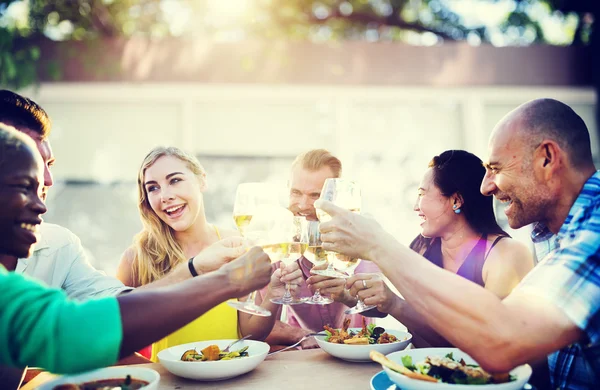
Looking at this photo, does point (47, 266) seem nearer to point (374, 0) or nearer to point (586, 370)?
point (586, 370)

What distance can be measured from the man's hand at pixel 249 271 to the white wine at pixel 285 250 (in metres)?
0.10

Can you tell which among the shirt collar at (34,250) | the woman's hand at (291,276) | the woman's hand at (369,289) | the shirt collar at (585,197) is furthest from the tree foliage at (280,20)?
the shirt collar at (585,197)

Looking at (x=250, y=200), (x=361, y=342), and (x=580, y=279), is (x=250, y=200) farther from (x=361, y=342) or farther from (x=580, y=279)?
(x=580, y=279)

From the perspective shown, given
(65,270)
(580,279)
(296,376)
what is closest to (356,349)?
(296,376)

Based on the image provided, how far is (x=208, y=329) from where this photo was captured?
2.80 m

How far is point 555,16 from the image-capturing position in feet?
30.4

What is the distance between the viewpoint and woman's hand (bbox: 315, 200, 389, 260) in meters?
1.65

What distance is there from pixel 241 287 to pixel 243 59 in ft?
16.9

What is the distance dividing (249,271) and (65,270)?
1.39m

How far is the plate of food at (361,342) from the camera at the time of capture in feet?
6.52

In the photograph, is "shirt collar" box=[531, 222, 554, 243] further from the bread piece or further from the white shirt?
the white shirt

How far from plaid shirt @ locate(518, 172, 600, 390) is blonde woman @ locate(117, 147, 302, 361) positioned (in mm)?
1549

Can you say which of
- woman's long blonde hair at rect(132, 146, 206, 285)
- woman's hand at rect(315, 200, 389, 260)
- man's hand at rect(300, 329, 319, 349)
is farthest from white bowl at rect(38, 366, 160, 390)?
woman's long blonde hair at rect(132, 146, 206, 285)

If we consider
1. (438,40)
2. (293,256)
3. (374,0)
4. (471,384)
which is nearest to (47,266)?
(293,256)
